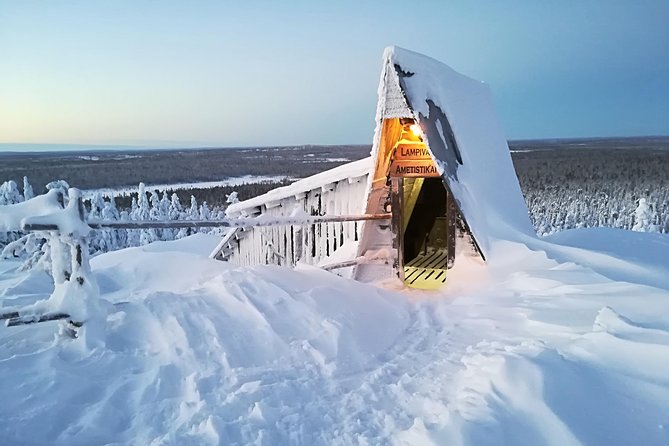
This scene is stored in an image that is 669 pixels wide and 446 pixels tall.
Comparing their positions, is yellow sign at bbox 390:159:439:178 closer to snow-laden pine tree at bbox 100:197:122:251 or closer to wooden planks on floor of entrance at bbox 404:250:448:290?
wooden planks on floor of entrance at bbox 404:250:448:290

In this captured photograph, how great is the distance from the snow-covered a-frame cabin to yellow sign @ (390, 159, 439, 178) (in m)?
0.02

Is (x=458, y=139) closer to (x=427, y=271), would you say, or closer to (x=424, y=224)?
(x=427, y=271)

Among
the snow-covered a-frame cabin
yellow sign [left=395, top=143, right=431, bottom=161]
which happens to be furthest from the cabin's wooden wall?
yellow sign [left=395, top=143, right=431, bottom=161]

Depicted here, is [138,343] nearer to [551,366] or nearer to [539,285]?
[551,366]

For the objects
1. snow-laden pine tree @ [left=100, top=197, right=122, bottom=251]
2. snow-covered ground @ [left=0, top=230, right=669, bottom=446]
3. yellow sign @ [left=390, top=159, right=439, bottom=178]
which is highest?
yellow sign @ [left=390, top=159, right=439, bottom=178]

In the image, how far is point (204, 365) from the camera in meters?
3.92

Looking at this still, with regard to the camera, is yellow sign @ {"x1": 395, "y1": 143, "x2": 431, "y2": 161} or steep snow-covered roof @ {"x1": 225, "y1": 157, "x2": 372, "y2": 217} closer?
yellow sign @ {"x1": 395, "y1": 143, "x2": 431, "y2": 161}

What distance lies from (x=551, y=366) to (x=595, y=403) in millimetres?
399

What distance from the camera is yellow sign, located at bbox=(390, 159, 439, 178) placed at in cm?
809

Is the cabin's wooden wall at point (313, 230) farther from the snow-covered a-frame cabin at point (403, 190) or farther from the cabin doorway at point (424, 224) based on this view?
the cabin doorway at point (424, 224)

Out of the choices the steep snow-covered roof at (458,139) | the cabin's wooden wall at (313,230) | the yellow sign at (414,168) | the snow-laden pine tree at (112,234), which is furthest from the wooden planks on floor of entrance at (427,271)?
the snow-laden pine tree at (112,234)

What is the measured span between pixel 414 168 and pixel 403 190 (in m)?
0.93

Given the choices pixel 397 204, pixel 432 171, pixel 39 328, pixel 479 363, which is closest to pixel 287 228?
pixel 397 204

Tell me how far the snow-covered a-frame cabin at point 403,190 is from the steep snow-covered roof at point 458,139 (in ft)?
0.06
